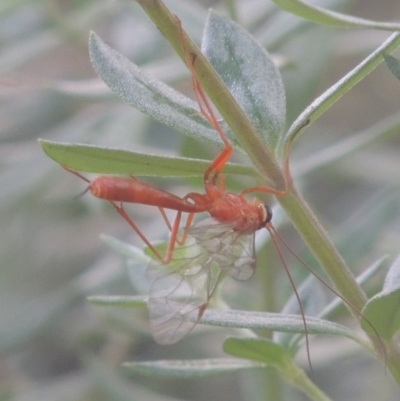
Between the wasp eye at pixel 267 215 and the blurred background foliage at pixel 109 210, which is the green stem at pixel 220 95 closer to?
the wasp eye at pixel 267 215

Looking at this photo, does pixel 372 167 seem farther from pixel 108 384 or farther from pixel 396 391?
pixel 108 384

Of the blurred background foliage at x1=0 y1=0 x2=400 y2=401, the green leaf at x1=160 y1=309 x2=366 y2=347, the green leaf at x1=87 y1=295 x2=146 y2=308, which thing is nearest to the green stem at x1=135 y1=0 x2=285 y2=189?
the green leaf at x1=160 y1=309 x2=366 y2=347

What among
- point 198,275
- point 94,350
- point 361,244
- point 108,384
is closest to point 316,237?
point 198,275

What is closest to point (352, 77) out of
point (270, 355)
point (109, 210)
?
point (270, 355)

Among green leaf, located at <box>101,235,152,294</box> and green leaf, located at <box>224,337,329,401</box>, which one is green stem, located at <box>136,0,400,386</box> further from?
green leaf, located at <box>101,235,152,294</box>

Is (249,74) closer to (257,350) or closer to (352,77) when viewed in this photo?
(352,77)

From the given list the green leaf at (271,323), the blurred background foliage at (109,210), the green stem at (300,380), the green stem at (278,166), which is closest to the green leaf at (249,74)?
the green stem at (278,166)
